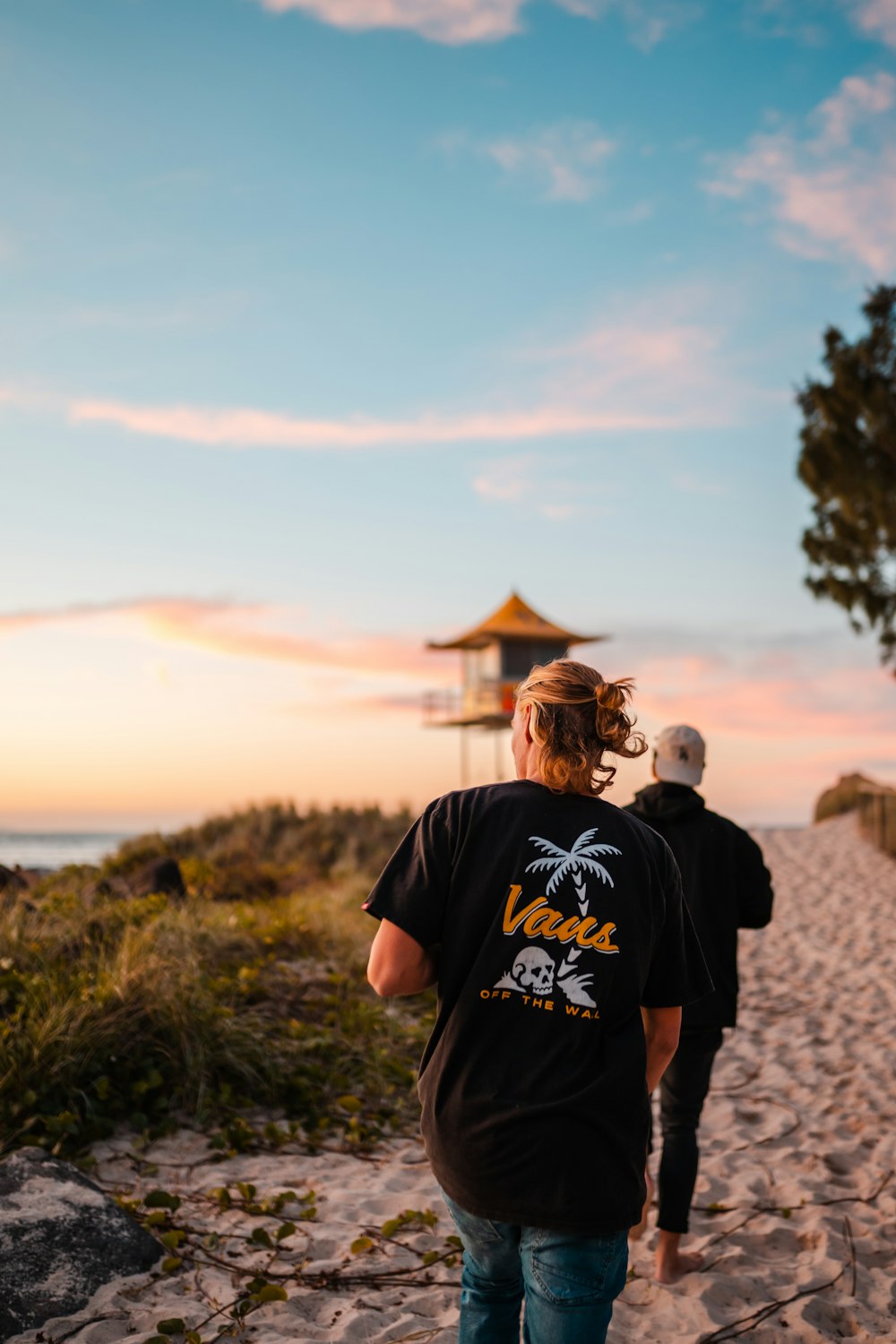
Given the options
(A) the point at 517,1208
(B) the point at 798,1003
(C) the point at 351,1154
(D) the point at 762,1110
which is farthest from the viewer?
(B) the point at 798,1003

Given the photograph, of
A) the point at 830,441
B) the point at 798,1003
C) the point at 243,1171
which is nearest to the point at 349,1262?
the point at 243,1171

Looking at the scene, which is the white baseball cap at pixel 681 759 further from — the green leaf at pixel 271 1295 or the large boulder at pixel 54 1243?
the large boulder at pixel 54 1243

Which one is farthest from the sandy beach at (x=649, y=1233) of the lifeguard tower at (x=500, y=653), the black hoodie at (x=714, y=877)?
the lifeguard tower at (x=500, y=653)

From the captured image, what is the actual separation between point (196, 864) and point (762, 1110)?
920cm

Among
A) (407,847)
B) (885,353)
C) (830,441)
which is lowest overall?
(407,847)

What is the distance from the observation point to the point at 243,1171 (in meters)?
5.26

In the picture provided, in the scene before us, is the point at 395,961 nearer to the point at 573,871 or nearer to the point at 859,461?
the point at 573,871

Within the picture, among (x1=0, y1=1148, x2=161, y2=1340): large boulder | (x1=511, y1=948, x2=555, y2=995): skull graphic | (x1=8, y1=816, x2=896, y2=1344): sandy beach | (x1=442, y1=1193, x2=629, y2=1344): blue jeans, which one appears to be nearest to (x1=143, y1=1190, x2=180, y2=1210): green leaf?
(x1=8, y1=816, x2=896, y2=1344): sandy beach

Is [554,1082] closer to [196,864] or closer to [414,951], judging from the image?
[414,951]

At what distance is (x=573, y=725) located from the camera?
2.31 meters

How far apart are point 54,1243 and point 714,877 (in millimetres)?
2894

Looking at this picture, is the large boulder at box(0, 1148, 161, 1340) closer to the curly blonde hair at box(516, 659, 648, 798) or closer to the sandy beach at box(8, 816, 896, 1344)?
the sandy beach at box(8, 816, 896, 1344)

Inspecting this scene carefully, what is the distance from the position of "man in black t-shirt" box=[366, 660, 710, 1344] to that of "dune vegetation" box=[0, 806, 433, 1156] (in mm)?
3655

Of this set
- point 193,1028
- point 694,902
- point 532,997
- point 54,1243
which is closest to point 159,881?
point 193,1028
